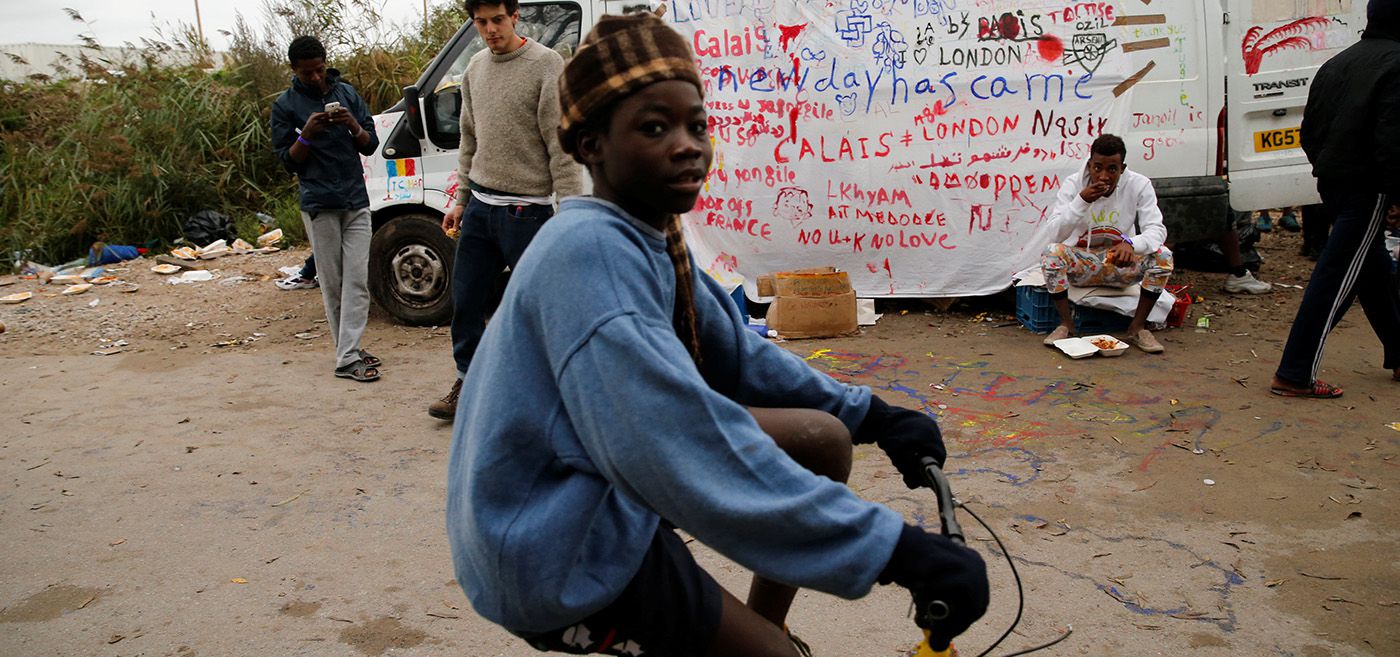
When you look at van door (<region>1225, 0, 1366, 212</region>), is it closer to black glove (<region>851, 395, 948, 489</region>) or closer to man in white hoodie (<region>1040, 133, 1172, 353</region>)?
man in white hoodie (<region>1040, 133, 1172, 353</region>)

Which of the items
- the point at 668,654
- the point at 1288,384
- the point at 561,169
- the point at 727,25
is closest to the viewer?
the point at 668,654

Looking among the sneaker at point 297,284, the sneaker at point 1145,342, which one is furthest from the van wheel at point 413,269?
the sneaker at point 1145,342

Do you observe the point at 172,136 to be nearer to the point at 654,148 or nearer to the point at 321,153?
the point at 321,153

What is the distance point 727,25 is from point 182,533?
4886 mm

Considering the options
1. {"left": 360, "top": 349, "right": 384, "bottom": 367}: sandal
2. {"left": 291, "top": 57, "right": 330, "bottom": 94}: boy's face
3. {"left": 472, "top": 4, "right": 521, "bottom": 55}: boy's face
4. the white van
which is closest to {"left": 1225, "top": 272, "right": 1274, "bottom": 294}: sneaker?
the white van

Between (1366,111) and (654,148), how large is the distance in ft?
15.1

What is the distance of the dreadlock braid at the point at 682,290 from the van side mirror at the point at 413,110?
5.64m

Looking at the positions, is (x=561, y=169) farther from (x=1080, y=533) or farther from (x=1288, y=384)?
(x=1288, y=384)

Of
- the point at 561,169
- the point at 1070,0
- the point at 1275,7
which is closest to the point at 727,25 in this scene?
the point at 1070,0

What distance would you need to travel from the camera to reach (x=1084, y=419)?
5.14 metres

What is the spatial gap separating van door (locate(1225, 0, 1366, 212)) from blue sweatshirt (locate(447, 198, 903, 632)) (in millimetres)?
6347

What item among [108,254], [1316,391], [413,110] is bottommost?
[1316,391]

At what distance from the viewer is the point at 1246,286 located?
776cm

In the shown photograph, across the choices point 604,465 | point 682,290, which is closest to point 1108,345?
point 682,290
